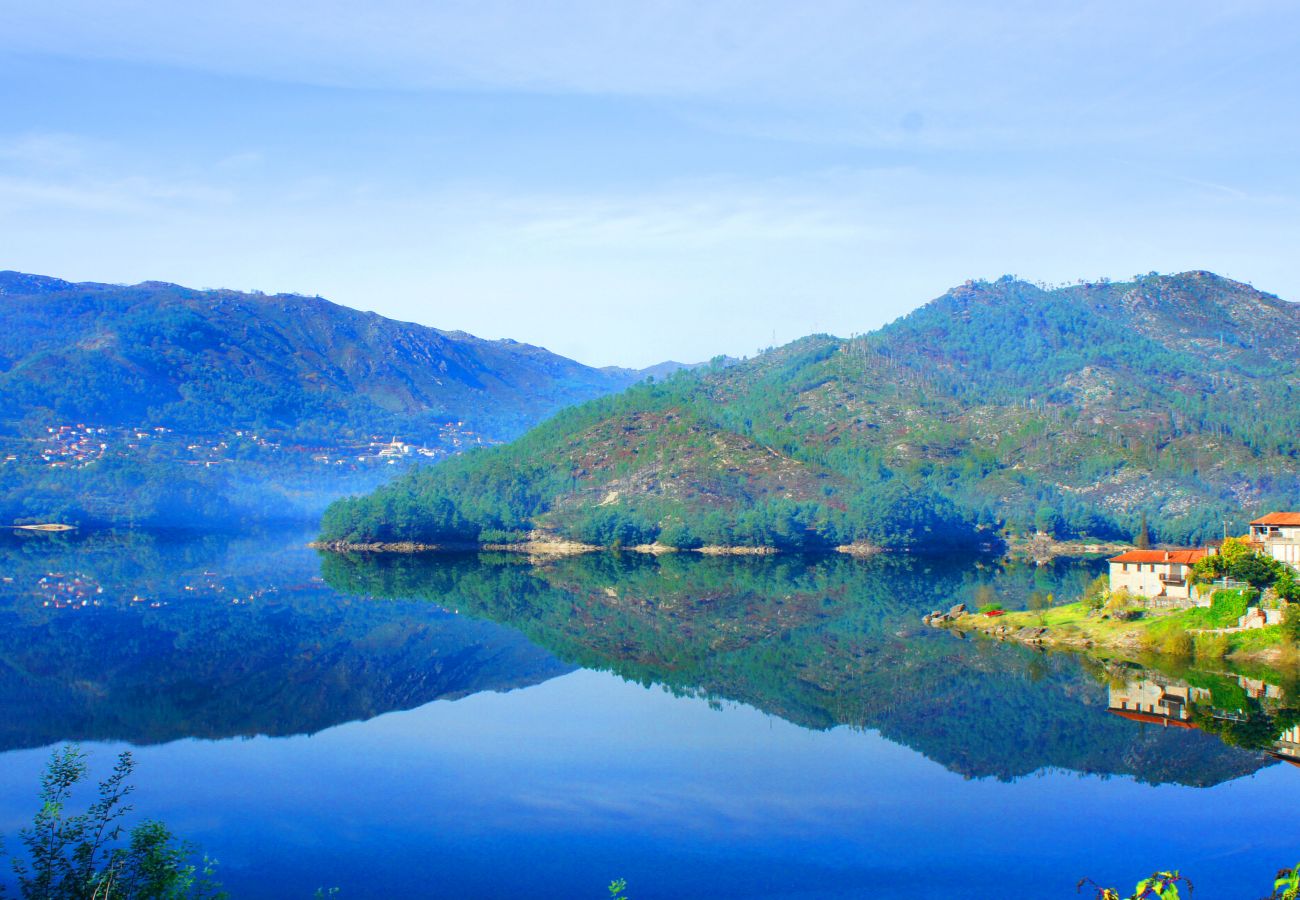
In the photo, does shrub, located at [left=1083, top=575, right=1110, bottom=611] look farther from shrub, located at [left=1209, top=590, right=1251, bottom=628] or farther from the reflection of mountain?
the reflection of mountain

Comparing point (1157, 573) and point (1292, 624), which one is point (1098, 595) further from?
point (1292, 624)

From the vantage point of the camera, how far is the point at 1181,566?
51.5 meters

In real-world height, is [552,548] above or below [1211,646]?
below

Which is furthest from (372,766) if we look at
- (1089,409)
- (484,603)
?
(1089,409)

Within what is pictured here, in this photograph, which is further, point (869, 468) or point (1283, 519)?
point (869, 468)

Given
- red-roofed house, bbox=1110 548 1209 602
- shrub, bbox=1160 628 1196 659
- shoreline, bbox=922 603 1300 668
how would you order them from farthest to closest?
1. red-roofed house, bbox=1110 548 1209 602
2. shrub, bbox=1160 628 1196 659
3. shoreline, bbox=922 603 1300 668

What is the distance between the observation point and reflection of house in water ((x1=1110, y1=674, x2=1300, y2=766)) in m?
32.6

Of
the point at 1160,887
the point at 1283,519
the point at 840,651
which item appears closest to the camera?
the point at 1160,887

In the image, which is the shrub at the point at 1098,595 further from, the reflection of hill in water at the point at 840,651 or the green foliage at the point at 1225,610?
the green foliage at the point at 1225,610

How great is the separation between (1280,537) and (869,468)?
83412 millimetres

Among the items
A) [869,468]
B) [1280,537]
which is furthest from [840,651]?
[869,468]

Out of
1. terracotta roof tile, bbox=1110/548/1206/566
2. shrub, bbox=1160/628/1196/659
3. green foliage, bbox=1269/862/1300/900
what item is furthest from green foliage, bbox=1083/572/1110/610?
green foliage, bbox=1269/862/1300/900

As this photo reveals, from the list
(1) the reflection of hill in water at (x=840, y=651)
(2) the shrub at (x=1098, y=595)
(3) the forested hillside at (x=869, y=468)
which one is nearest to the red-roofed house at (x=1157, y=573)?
(2) the shrub at (x=1098, y=595)

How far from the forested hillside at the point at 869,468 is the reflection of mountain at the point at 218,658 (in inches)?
1739
